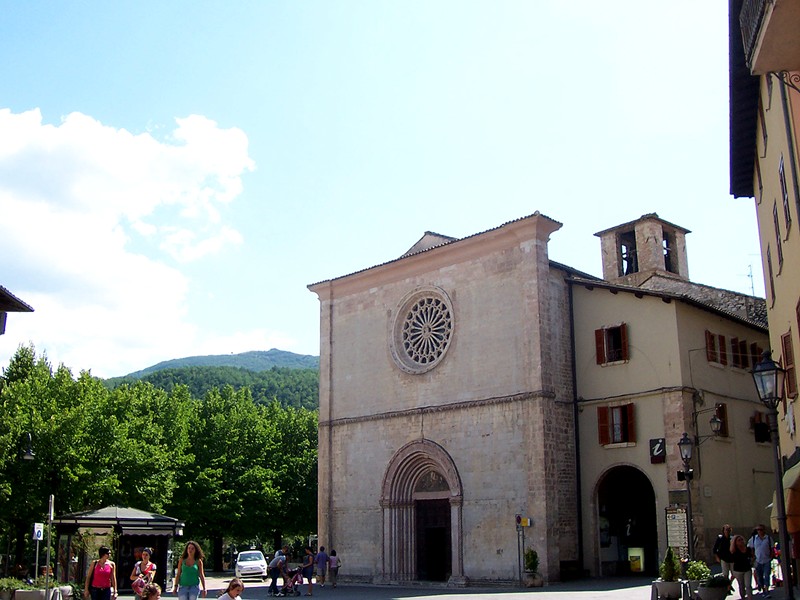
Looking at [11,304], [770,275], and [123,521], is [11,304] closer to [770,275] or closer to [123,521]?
[123,521]

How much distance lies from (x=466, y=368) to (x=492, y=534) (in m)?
5.91

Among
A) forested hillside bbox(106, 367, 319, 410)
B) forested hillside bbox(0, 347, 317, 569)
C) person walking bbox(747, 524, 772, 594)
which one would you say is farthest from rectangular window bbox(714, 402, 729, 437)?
forested hillside bbox(106, 367, 319, 410)

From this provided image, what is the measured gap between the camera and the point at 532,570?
2717cm

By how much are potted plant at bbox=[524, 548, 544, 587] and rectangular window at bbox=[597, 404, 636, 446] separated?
441cm

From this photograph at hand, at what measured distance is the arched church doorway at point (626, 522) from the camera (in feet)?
96.1

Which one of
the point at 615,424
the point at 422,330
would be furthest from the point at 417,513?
the point at 615,424

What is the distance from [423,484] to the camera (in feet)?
106

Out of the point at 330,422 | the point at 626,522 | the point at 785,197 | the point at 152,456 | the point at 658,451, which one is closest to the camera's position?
the point at 785,197

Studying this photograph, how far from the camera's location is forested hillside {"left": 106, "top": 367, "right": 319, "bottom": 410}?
378 feet

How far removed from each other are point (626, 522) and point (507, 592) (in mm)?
6607

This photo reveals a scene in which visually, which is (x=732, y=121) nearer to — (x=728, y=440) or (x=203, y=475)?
(x=728, y=440)

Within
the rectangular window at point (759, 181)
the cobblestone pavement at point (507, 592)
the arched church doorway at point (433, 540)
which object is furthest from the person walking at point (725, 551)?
the arched church doorway at point (433, 540)

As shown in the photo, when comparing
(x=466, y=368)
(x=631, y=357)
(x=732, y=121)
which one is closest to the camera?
(x=732, y=121)

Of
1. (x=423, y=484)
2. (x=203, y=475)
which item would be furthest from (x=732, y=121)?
(x=203, y=475)
